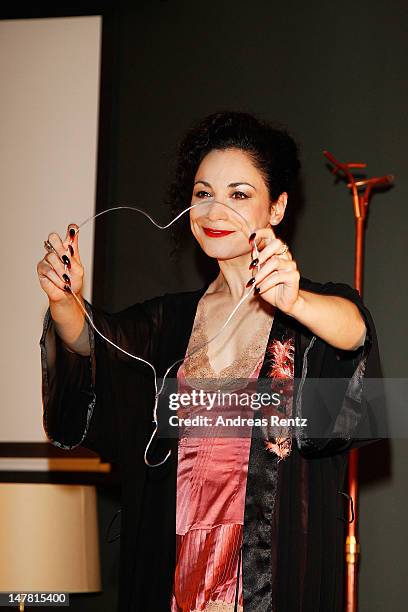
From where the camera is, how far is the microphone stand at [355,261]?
1.98 meters

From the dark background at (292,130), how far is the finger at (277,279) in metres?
0.94

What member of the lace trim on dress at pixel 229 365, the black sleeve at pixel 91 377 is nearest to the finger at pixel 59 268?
the black sleeve at pixel 91 377

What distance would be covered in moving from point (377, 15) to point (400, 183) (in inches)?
18.7

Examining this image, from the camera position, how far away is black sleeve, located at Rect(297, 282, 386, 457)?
4.96ft

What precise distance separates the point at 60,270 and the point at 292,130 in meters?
1.08

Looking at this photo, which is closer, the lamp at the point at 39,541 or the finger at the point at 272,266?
the finger at the point at 272,266

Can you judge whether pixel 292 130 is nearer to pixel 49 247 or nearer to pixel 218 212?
pixel 218 212

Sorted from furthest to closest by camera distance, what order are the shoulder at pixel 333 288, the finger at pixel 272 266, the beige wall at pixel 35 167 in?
the beige wall at pixel 35 167, the shoulder at pixel 333 288, the finger at pixel 272 266

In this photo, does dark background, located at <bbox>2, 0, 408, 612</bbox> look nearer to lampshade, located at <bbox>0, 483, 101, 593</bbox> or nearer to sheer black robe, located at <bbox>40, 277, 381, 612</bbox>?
lampshade, located at <bbox>0, 483, 101, 593</bbox>

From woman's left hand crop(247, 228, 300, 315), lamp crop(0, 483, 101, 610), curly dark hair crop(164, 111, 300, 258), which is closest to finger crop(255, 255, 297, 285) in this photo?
woman's left hand crop(247, 228, 300, 315)

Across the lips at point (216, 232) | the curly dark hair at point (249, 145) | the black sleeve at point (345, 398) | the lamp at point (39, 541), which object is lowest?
the lamp at point (39, 541)

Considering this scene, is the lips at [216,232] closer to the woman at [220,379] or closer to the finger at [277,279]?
the woman at [220,379]

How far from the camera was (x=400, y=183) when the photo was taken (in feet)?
7.47

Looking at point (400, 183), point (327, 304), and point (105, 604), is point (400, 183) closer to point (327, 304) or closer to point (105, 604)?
point (327, 304)
